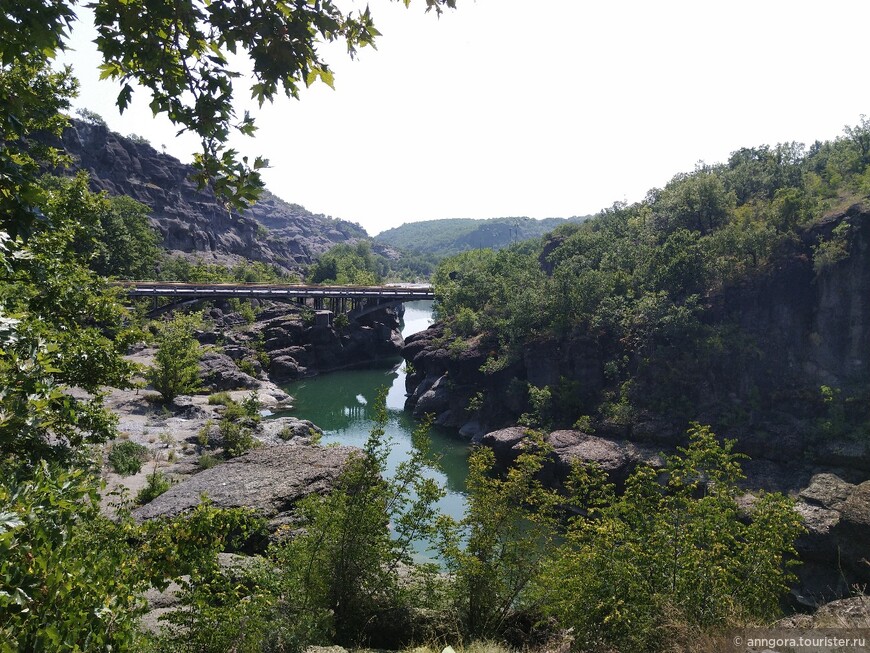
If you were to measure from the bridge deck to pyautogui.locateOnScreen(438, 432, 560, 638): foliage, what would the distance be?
36487 mm

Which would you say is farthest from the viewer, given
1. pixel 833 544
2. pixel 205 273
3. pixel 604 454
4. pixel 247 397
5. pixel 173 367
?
Result: pixel 205 273

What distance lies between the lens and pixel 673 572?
5465mm

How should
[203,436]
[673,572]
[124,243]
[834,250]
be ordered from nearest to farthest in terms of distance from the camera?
[673,572] → [203,436] → [834,250] → [124,243]

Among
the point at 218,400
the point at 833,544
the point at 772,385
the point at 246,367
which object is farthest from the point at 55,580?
the point at 246,367

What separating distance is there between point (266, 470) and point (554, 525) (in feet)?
25.1

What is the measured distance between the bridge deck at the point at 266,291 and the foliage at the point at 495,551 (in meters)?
36.5

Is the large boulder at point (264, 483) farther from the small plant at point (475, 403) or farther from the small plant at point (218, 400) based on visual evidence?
the small plant at point (475, 403)

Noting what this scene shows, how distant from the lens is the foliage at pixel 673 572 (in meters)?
5.05

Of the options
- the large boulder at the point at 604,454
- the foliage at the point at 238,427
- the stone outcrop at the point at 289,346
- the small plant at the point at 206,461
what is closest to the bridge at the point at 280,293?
the stone outcrop at the point at 289,346

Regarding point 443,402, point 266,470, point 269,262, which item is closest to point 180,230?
point 269,262

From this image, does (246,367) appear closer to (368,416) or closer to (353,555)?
(368,416)

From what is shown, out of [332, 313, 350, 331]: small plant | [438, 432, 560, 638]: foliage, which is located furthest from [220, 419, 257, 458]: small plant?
[332, 313, 350, 331]: small plant

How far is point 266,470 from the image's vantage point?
12.5 meters

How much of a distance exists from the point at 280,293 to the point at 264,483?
3479cm
